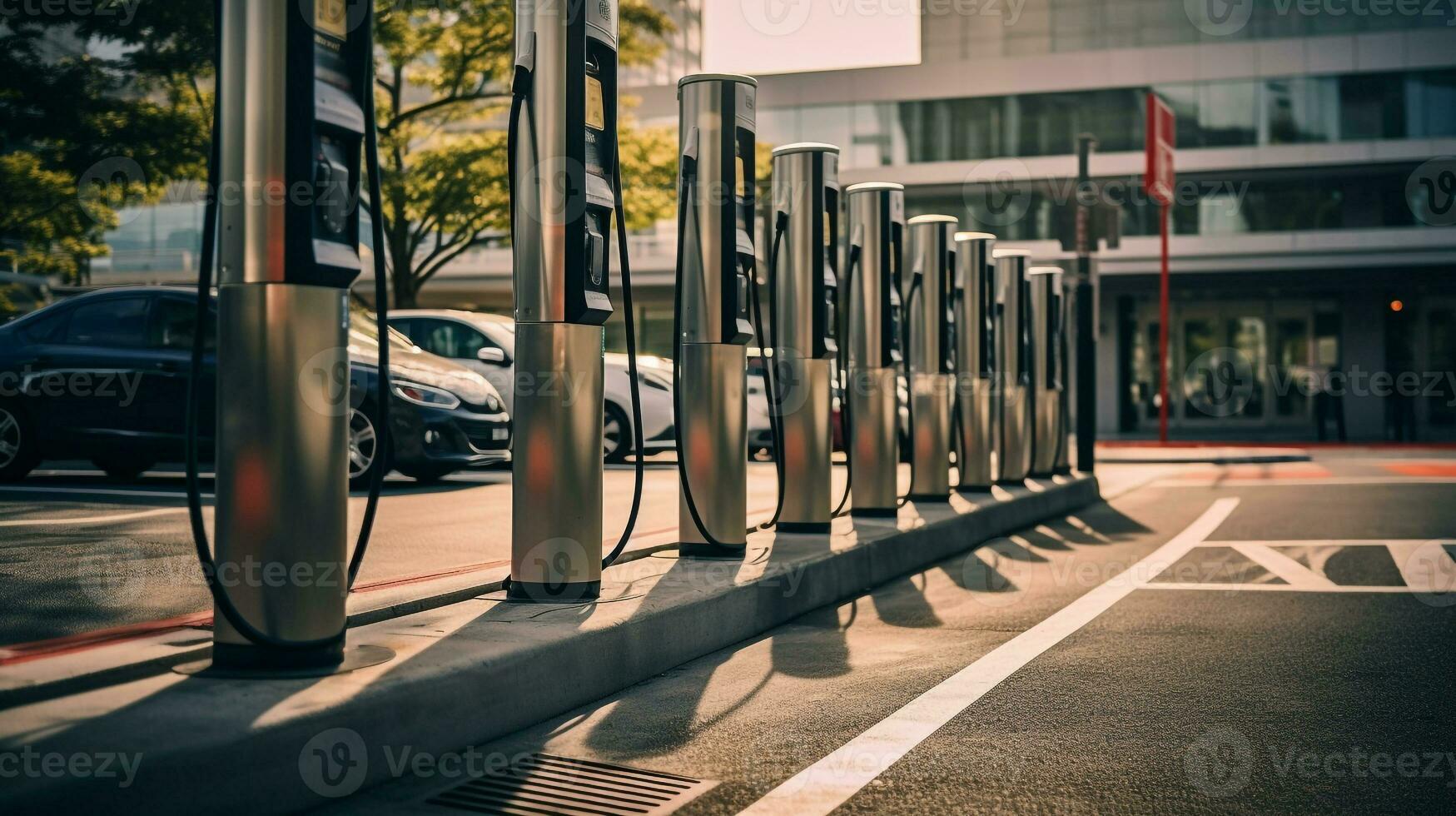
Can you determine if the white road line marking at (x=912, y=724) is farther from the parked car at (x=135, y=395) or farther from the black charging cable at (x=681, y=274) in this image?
the parked car at (x=135, y=395)

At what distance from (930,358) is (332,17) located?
7435 mm

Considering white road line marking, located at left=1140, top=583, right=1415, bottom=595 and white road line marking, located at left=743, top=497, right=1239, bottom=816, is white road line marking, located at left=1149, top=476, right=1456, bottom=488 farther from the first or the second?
white road line marking, located at left=743, top=497, right=1239, bottom=816

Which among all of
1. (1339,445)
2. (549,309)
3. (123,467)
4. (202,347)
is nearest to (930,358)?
(549,309)

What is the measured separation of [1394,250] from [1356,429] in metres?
5.04

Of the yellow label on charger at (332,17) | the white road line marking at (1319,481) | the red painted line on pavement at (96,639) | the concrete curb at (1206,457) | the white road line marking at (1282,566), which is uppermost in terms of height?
the yellow label on charger at (332,17)

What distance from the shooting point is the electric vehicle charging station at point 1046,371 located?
1413 centimetres

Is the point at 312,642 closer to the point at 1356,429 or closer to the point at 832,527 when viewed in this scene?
Result: the point at 832,527

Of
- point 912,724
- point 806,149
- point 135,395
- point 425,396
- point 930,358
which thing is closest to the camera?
point 912,724

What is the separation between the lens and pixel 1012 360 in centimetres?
1322

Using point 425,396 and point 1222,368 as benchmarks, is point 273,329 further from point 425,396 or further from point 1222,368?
point 1222,368

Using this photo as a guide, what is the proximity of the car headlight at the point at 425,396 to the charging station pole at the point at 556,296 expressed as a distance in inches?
210

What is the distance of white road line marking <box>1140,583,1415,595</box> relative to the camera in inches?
289

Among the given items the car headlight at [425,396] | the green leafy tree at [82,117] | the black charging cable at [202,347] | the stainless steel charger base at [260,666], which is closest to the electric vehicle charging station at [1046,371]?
the car headlight at [425,396]

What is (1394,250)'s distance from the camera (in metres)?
34.8
